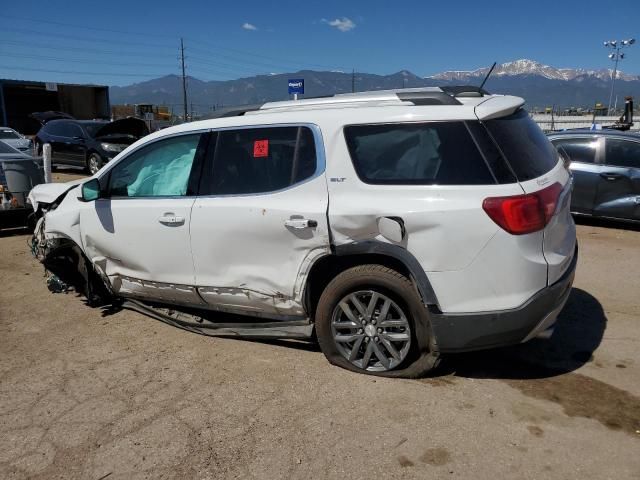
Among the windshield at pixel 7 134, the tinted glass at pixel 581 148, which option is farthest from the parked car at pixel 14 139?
the tinted glass at pixel 581 148

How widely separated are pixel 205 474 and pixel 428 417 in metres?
1.28

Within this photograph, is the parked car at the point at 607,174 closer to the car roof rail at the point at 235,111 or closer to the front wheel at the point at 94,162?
the car roof rail at the point at 235,111

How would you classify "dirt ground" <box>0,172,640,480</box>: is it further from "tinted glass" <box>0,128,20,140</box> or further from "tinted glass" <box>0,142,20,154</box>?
"tinted glass" <box>0,128,20,140</box>

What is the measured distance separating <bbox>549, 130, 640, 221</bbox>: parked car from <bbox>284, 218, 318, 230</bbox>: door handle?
5.92m

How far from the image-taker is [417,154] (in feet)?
10.5

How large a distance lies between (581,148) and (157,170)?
→ 21.9ft

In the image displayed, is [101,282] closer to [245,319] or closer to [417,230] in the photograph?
[245,319]

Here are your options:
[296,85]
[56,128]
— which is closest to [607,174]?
[296,85]

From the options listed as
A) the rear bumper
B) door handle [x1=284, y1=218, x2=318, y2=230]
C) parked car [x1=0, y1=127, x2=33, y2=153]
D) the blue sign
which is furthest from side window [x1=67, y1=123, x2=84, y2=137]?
the rear bumper

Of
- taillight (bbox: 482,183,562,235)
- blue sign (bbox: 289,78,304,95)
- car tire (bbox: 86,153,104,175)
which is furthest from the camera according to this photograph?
blue sign (bbox: 289,78,304,95)

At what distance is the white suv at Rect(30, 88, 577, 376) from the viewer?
9.90 ft

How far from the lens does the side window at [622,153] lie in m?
7.75

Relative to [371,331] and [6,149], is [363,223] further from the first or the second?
[6,149]

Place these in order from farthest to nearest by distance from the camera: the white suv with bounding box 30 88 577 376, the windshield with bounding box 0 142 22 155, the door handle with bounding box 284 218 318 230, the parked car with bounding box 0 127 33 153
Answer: the parked car with bounding box 0 127 33 153 < the windshield with bounding box 0 142 22 155 < the door handle with bounding box 284 218 318 230 < the white suv with bounding box 30 88 577 376
